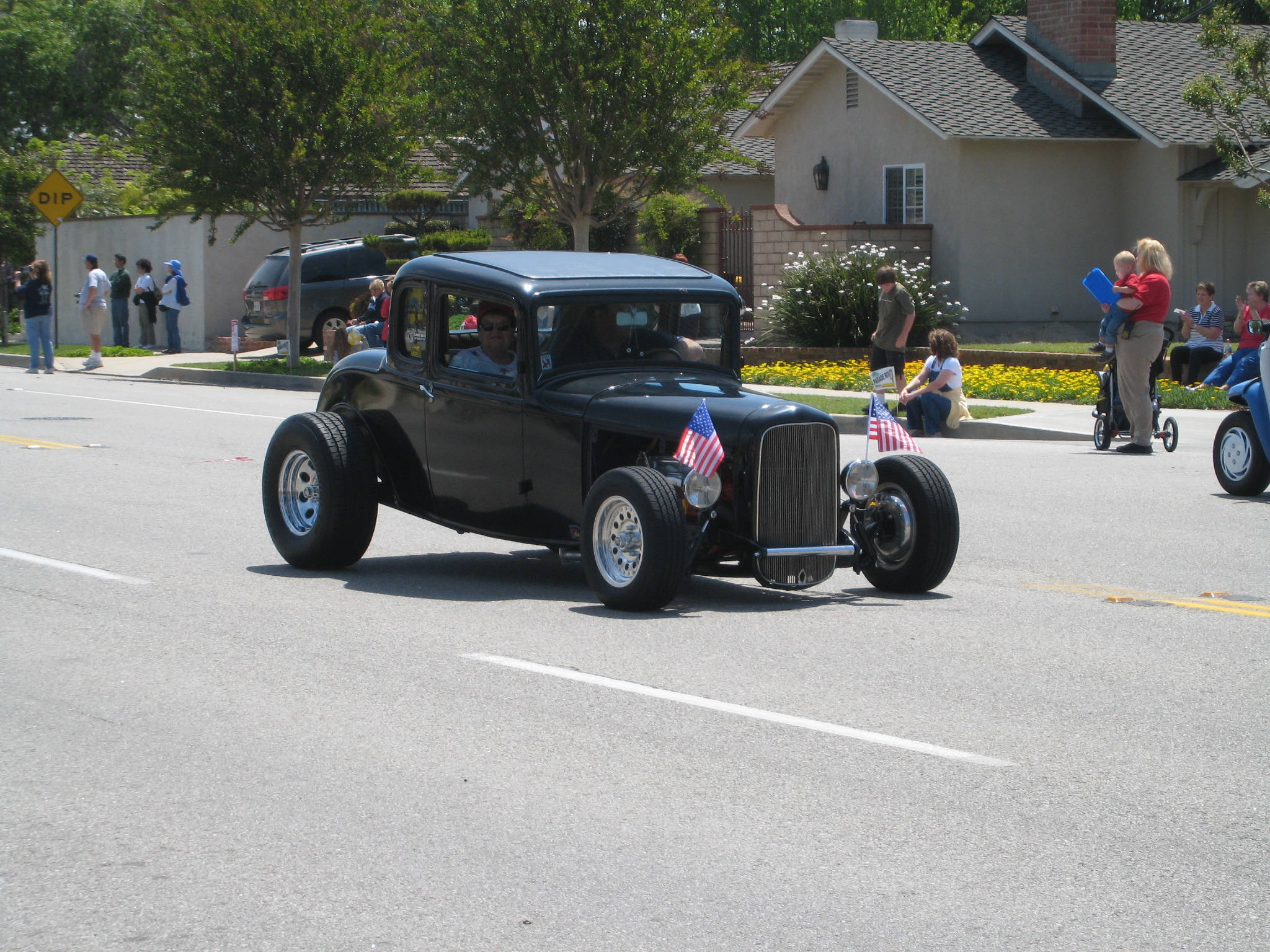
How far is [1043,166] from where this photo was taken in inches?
1199

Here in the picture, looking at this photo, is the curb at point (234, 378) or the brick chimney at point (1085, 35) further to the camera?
the brick chimney at point (1085, 35)

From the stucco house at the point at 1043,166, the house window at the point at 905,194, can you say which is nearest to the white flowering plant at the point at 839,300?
the stucco house at the point at 1043,166

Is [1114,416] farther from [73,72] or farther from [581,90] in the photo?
[73,72]

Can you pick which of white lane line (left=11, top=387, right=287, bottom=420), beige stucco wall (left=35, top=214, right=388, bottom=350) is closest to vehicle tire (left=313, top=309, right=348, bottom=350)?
beige stucco wall (left=35, top=214, right=388, bottom=350)

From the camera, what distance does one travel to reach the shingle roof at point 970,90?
29703 millimetres

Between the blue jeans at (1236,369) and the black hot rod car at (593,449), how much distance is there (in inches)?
200

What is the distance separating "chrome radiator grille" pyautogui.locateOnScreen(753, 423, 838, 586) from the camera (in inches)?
325

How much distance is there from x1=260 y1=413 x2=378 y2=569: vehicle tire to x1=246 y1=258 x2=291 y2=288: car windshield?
22316mm

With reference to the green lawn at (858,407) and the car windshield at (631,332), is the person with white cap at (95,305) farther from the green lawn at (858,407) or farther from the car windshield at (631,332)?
the car windshield at (631,332)

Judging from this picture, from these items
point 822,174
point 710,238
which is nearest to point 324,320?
point 710,238

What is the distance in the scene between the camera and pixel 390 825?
502 centimetres

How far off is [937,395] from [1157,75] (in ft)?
51.1

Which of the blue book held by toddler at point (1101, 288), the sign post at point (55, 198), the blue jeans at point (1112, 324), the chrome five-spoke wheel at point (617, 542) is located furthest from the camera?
the sign post at point (55, 198)

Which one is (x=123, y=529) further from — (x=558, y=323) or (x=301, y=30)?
(x=301, y=30)
